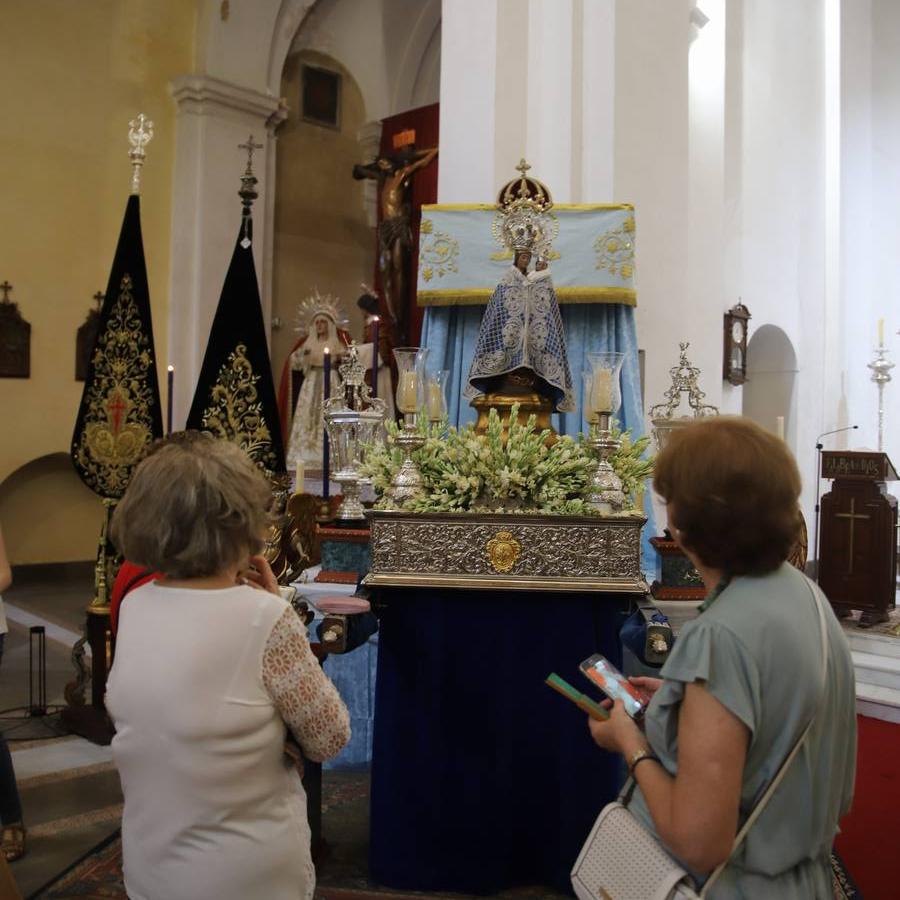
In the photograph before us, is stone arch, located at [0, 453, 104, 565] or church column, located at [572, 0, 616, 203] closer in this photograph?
church column, located at [572, 0, 616, 203]

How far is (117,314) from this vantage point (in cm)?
499

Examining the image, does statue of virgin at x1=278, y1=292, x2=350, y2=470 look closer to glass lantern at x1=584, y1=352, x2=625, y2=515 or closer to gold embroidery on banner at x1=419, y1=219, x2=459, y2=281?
gold embroidery on banner at x1=419, y1=219, x2=459, y2=281

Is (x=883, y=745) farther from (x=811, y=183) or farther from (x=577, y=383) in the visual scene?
(x=811, y=183)

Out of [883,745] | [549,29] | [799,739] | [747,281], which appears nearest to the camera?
[799,739]

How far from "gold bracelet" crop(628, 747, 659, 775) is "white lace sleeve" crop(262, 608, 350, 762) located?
0.51m

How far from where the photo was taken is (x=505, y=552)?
2922 millimetres

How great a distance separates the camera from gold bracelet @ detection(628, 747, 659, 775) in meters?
1.54

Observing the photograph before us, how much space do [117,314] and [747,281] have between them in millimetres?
6155

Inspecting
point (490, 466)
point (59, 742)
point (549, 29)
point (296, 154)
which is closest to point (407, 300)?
point (296, 154)

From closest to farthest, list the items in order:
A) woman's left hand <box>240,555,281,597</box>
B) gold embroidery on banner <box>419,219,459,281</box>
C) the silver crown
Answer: woman's left hand <box>240,555,281,597</box>
the silver crown
gold embroidery on banner <box>419,219,459,281</box>

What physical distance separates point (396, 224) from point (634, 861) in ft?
26.4

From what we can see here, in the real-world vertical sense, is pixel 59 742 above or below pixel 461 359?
below

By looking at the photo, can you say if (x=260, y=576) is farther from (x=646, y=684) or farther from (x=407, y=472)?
(x=407, y=472)

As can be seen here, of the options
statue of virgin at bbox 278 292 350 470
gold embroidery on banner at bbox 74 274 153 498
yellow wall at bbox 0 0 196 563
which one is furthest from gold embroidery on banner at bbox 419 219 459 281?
yellow wall at bbox 0 0 196 563
